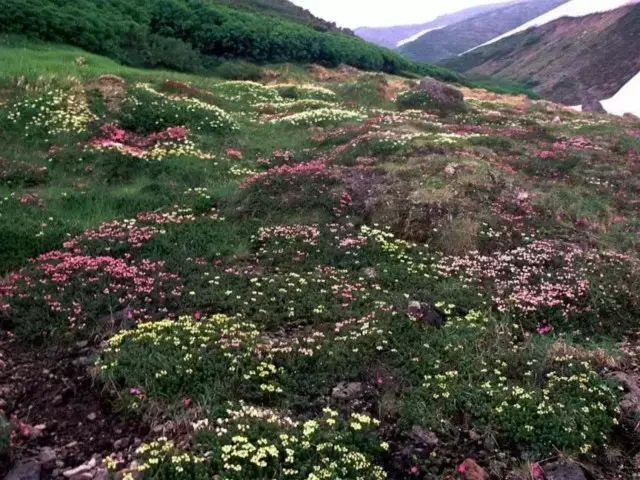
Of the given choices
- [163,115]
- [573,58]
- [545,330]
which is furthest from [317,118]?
[573,58]

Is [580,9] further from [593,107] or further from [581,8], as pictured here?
[593,107]

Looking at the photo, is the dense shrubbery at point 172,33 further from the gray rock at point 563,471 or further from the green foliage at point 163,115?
the gray rock at point 563,471

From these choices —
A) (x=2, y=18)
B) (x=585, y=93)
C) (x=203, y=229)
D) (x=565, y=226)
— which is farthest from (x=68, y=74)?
(x=585, y=93)

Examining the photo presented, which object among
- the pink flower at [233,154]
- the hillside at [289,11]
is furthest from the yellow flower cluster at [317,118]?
the hillside at [289,11]

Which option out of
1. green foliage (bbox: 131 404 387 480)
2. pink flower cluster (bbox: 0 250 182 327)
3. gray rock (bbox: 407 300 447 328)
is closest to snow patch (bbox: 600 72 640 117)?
gray rock (bbox: 407 300 447 328)

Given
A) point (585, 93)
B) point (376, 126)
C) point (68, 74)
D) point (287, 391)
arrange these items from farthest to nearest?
point (585, 93) → point (68, 74) → point (376, 126) → point (287, 391)

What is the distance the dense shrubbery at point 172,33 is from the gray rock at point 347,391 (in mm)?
35167

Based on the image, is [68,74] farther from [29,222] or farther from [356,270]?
[356,270]

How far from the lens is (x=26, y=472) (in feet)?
24.4

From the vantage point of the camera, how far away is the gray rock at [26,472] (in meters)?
7.35

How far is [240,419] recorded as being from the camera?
7961 mm

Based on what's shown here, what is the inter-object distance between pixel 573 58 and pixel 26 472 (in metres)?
114

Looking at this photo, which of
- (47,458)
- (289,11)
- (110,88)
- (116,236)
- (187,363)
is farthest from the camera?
(289,11)

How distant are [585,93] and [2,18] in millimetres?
75781
